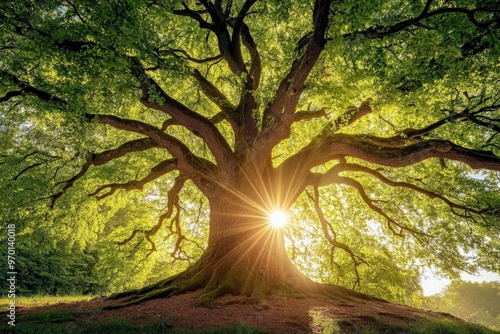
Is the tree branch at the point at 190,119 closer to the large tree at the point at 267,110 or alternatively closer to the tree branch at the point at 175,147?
the large tree at the point at 267,110

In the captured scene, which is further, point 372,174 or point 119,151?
point 372,174

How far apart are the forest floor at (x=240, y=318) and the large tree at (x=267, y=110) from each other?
2.16 feet

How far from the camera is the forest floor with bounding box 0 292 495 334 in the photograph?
5133mm

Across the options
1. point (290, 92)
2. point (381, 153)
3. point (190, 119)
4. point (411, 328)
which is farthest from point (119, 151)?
A: point (411, 328)

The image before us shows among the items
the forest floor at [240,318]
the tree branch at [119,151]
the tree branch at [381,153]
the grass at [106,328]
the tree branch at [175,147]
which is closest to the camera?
the grass at [106,328]

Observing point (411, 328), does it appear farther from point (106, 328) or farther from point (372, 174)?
point (106, 328)

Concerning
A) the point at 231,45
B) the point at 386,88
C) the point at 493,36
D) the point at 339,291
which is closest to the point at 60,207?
the point at 231,45

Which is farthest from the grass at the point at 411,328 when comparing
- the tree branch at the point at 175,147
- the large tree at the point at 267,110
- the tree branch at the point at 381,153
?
the tree branch at the point at 175,147

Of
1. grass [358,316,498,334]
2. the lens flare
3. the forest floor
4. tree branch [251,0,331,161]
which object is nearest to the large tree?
tree branch [251,0,331,161]

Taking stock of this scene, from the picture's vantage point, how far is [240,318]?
5637 millimetres

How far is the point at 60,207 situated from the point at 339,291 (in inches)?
425

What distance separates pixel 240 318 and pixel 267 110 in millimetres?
5213

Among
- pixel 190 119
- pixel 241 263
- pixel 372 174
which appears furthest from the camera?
pixel 372 174

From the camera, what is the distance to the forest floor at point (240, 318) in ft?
16.8
